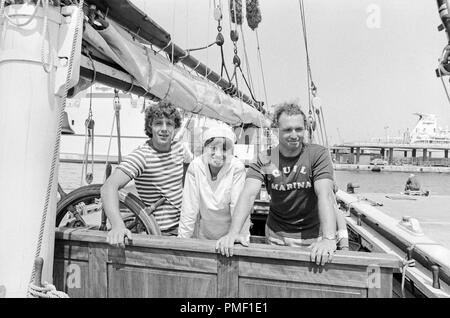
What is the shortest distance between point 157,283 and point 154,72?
1691mm

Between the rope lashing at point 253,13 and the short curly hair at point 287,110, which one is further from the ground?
the rope lashing at point 253,13

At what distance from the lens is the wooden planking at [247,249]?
1.85 m

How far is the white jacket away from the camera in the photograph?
2.47 m

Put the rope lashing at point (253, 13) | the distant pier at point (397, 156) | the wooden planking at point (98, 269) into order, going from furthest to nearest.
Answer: the distant pier at point (397, 156)
the rope lashing at point (253, 13)
the wooden planking at point (98, 269)

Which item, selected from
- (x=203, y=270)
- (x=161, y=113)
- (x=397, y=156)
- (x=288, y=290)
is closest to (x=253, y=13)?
(x=161, y=113)

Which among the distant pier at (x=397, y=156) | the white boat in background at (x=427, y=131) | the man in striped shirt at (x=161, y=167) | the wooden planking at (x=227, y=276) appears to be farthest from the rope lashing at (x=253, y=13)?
the white boat in background at (x=427, y=131)

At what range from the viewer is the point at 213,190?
97.7 inches

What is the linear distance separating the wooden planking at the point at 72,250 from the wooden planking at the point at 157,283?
0.19 metres

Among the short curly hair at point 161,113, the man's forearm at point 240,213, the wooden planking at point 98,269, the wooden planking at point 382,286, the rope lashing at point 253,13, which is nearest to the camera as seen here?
the wooden planking at point 382,286

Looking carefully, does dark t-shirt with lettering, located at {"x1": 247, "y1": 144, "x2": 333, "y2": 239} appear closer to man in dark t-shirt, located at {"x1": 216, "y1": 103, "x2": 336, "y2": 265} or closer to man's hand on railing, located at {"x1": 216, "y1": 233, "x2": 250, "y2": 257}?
man in dark t-shirt, located at {"x1": 216, "y1": 103, "x2": 336, "y2": 265}

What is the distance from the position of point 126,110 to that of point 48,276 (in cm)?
867

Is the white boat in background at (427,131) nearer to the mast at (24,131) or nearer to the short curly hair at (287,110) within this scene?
the short curly hair at (287,110)

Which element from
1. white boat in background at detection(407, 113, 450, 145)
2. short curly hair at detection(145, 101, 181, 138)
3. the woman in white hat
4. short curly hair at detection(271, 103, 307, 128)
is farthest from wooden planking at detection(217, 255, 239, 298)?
white boat in background at detection(407, 113, 450, 145)

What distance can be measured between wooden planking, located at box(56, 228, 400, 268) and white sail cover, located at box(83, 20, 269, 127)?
1.24 meters
